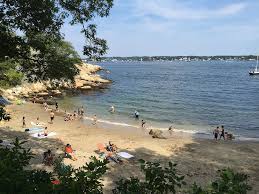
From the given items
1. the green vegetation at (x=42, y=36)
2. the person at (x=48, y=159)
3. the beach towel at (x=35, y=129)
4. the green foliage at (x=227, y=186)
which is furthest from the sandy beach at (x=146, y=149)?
the green foliage at (x=227, y=186)

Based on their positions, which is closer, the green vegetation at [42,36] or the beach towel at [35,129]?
the green vegetation at [42,36]

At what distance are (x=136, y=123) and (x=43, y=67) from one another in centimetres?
3069

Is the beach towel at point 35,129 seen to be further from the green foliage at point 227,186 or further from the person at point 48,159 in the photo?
the green foliage at point 227,186

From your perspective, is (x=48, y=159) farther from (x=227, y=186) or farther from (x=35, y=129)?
(x=227, y=186)

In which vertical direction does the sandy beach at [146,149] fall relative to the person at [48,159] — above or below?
below

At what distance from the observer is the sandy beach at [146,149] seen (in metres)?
22.9

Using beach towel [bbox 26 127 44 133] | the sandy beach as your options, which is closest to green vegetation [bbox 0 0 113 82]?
the sandy beach

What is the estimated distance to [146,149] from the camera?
95.9ft

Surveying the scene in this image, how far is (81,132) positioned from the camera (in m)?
36.0

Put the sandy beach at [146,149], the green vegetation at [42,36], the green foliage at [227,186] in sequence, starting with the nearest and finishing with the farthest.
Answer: the green foliage at [227,186]
the green vegetation at [42,36]
the sandy beach at [146,149]

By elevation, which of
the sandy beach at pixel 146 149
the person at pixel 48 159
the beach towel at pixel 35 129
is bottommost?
the sandy beach at pixel 146 149

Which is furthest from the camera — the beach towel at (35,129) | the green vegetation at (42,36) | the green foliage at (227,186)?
the beach towel at (35,129)

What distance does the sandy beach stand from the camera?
75.0 feet

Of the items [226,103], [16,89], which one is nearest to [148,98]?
[226,103]
